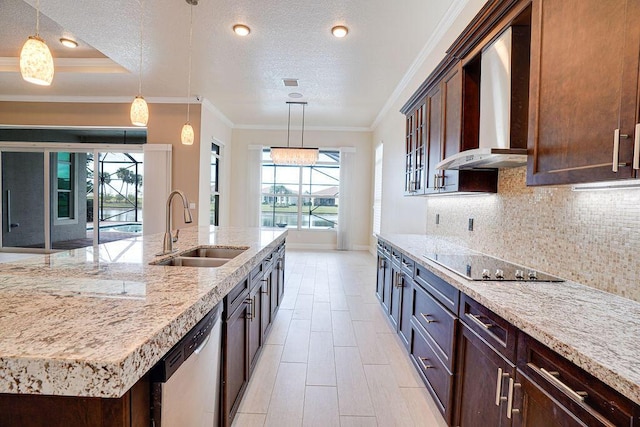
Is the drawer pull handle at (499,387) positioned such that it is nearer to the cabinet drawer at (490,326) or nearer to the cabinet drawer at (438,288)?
the cabinet drawer at (490,326)

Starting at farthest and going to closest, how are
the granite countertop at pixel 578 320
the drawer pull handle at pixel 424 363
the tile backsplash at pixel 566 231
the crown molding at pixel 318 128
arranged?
the crown molding at pixel 318 128 < the drawer pull handle at pixel 424 363 < the tile backsplash at pixel 566 231 < the granite countertop at pixel 578 320

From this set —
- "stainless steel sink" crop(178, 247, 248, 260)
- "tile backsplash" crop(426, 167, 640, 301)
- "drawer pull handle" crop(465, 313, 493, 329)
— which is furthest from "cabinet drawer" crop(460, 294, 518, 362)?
"stainless steel sink" crop(178, 247, 248, 260)

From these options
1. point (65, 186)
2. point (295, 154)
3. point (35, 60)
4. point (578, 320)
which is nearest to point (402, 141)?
point (295, 154)

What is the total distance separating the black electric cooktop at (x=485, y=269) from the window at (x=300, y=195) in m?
6.01

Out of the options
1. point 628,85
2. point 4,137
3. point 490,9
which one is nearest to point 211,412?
point 628,85

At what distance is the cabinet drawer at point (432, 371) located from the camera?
1.73 m

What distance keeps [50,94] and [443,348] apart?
24.9 ft

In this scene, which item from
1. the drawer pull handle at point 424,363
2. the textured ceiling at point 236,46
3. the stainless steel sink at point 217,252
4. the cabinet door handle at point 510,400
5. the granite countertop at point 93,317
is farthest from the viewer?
the textured ceiling at point 236,46

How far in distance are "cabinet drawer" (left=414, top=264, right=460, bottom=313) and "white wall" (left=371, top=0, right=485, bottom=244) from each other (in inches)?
71.7

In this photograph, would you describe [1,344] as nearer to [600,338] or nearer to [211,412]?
[211,412]

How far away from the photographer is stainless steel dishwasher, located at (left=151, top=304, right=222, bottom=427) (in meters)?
0.89

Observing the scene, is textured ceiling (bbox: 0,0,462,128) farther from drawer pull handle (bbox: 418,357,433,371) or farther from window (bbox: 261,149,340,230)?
drawer pull handle (bbox: 418,357,433,371)

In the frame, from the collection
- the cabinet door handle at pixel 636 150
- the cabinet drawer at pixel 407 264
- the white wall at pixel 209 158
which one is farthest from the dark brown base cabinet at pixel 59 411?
the white wall at pixel 209 158

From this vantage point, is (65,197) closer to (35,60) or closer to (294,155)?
(294,155)
